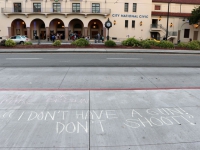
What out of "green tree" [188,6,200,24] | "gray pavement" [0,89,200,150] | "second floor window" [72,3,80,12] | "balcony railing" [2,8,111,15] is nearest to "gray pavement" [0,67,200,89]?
"gray pavement" [0,89,200,150]

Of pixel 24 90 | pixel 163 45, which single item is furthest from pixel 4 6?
pixel 24 90

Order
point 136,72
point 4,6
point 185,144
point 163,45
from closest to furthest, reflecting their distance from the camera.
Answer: point 185,144
point 136,72
point 163,45
point 4,6

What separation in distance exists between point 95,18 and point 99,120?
141 feet

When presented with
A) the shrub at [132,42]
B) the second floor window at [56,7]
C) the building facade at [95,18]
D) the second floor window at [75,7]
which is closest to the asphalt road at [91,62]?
the shrub at [132,42]

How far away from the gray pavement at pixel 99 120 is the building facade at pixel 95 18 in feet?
130

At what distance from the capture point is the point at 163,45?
82.1ft

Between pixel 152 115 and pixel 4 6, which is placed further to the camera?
pixel 4 6

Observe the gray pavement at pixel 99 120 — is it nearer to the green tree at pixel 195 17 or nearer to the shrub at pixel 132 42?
the shrub at pixel 132 42

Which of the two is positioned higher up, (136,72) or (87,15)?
(87,15)

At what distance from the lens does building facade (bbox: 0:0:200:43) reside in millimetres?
44688

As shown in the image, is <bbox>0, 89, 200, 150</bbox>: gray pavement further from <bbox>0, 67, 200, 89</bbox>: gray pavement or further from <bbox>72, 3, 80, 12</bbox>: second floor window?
<bbox>72, 3, 80, 12</bbox>: second floor window

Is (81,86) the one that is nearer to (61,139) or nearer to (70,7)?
(61,139)

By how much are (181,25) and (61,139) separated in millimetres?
52130

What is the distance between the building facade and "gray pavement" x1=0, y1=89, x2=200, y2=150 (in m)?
39.6
